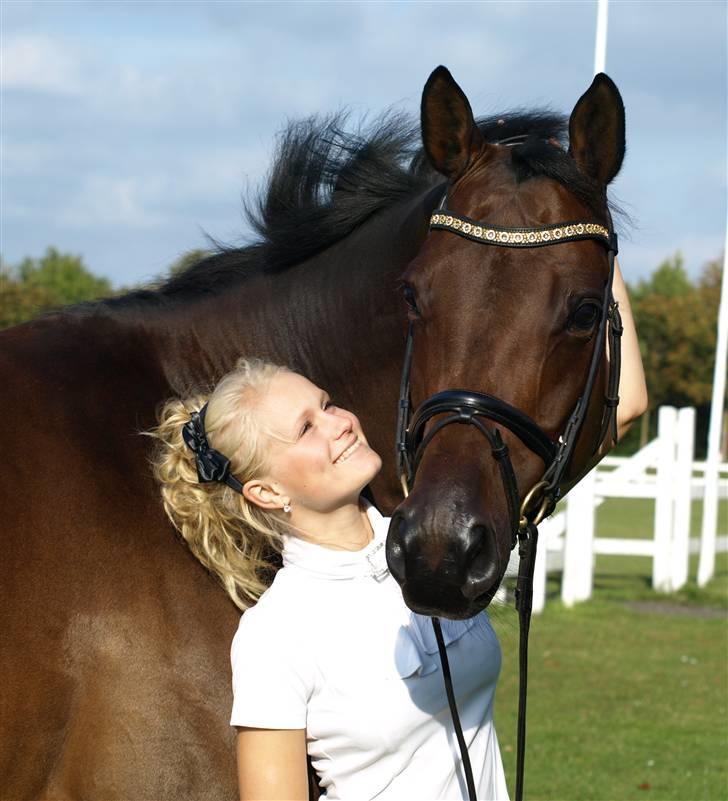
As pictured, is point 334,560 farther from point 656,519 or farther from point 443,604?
point 656,519

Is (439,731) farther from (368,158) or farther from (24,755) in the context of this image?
(368,158)

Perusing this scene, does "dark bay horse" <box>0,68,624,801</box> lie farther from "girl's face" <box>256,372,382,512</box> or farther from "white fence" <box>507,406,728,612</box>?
"white fence" <box>507,406,728,612</box>

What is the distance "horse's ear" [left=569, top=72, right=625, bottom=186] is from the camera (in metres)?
3.09

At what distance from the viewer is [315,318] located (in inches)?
145

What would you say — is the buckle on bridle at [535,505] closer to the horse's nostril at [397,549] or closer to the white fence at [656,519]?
the horse's nostril at [397,549]

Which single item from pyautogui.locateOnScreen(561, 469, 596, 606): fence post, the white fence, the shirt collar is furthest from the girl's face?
pyautogui.locateOnScreen(561, 469, 596, 606): fence post

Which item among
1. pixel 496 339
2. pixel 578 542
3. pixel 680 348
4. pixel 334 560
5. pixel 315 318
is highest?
pixel 680 348

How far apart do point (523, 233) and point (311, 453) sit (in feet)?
2.52

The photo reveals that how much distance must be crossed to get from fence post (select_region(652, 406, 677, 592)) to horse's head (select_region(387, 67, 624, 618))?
11852 millimetres

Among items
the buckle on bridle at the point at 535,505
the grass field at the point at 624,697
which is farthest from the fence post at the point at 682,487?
the buckle on bridle at the point at 535,505

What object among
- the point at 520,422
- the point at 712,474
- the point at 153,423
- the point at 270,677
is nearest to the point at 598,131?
the point at 520,422

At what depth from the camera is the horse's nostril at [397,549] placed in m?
2.61

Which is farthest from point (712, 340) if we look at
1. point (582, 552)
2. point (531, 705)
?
point (531, 705)

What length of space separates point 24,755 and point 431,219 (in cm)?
173
